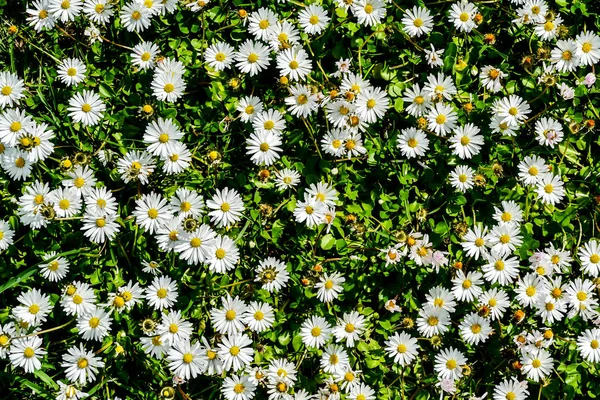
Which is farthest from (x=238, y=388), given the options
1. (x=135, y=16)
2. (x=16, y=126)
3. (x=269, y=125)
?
(x=135, y=16)

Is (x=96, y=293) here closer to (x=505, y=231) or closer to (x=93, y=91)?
(x=93, y=91)

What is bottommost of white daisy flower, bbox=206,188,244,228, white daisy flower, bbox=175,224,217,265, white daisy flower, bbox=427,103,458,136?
white daisy flower, bbox=175,224,217,265

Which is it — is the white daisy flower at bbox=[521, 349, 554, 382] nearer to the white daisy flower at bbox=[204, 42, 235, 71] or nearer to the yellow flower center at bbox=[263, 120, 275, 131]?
the yellow flower center at bbox=[263, 120, 275, 131]

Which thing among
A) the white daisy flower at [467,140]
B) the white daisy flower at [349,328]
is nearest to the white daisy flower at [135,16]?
the white daisy flower at [467,140]

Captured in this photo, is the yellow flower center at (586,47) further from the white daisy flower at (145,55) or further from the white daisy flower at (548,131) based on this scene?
the white daisy flower at (145,55)

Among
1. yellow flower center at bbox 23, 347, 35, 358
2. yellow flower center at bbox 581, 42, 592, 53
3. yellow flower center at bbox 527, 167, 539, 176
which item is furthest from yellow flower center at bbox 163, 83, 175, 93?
yellow flower center at bbox 581, 42, 592, 53

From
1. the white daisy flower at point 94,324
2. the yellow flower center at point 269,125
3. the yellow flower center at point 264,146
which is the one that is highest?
the yellow flower center at point 269,125

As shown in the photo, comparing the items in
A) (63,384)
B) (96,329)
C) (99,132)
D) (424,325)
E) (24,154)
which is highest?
(99,132)

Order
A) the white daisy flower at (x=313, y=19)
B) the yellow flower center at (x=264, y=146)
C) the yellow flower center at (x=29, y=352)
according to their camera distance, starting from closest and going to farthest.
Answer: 1. the yellow flower center at (x=29, y=352)
2. the yellow flower center at (x=264, y=146)
3. the white daisy flower at (x=313, y=19)

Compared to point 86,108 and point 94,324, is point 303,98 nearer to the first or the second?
point 86,108

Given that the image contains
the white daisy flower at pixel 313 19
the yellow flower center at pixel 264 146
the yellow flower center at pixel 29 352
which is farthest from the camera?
the white daisy flower at pixel 313 19

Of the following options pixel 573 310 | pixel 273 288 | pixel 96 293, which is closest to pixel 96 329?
pixel 96 293
